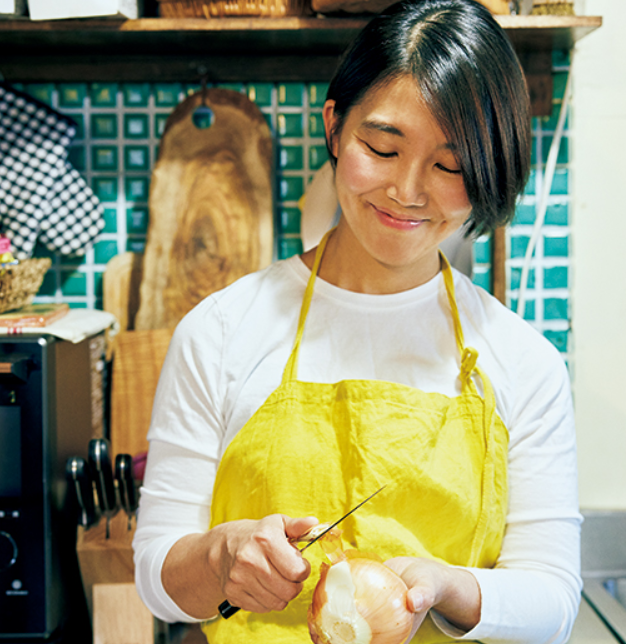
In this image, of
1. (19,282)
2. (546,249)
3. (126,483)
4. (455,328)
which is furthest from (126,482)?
(546,249)

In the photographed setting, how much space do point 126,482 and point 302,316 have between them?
50 cm

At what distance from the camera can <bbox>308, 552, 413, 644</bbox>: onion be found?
1.94 feet

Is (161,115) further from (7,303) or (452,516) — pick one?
(452,516)

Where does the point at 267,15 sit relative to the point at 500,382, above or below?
above

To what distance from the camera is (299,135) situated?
144cm

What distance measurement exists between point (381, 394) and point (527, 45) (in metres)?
0.92

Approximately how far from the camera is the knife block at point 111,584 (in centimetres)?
104

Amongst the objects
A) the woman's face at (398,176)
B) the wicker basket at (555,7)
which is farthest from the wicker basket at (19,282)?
the wicker basket at (555,7)

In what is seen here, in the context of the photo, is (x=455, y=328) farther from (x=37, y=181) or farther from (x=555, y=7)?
(x=37, y=181)

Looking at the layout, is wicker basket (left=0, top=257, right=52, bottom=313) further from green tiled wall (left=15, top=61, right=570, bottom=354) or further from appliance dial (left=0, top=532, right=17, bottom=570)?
appliance dial (left=0, top=532, right=17, bottom=570)

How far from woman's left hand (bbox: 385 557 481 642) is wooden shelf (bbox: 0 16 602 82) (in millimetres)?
932

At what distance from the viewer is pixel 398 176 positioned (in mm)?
705

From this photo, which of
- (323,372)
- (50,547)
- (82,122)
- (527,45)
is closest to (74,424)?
(50,547)

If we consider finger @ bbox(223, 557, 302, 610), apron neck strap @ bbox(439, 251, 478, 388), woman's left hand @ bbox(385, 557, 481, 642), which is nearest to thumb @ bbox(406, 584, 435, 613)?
woman's left hand @ bbox(385, 557, 481, 642)
